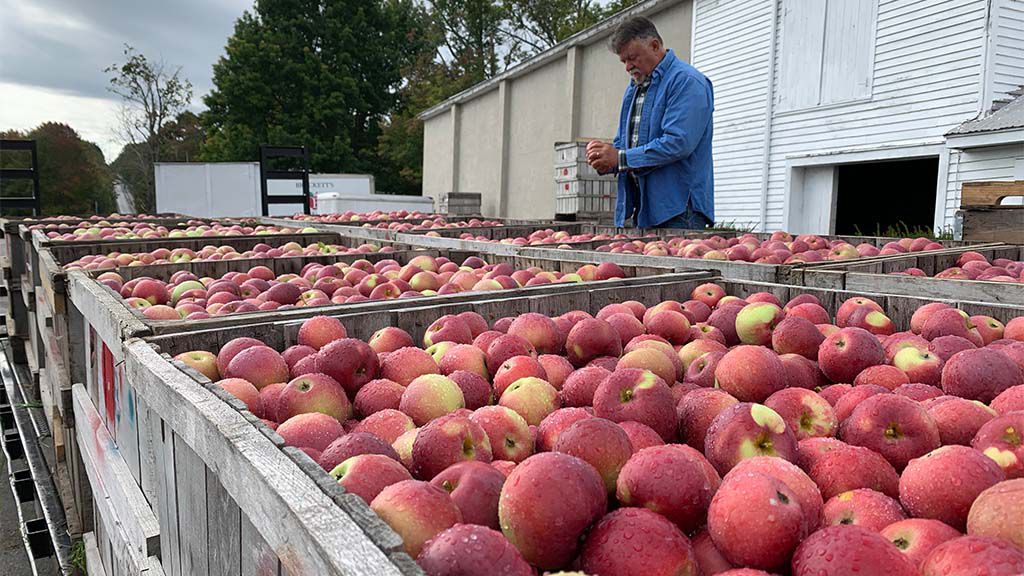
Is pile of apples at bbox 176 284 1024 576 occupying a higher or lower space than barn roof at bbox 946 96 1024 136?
lower

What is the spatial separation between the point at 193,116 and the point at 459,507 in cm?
4841

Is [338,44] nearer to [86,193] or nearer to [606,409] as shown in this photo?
[86,193]

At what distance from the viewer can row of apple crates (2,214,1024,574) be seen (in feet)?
2.89

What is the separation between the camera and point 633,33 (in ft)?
18.8

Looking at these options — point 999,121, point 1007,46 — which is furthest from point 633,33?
point 1007,46

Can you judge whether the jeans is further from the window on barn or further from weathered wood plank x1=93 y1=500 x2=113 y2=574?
the window on barn

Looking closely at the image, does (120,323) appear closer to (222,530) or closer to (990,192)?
(222,530)

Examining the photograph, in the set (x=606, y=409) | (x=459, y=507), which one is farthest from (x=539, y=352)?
(x=459, y=507)

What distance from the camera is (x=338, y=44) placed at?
41094 millimetres

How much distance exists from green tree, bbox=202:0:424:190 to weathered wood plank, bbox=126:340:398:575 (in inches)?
1554

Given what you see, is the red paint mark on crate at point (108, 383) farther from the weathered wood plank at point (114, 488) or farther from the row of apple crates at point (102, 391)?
the weathered wood plank at point (114, 488)

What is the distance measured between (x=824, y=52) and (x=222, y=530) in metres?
12.8

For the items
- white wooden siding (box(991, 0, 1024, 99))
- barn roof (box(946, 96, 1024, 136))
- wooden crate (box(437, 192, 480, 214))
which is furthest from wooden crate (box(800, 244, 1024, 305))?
wooden crate (box(437, 192, 480, 214))

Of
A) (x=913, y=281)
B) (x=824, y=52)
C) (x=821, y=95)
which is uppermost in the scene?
(x=824, y=52)
